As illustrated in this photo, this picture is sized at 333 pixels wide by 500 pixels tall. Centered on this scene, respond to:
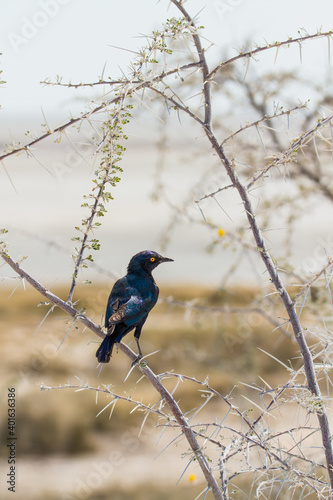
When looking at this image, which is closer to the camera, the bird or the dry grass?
the bird

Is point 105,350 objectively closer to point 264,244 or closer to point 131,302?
point 131,302

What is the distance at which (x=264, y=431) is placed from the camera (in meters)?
1.50

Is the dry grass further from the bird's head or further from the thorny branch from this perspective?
the thorny branch

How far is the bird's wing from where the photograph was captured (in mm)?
1403

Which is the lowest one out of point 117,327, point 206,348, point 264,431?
point 264,431

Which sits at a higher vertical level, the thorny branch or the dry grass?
the dry grass

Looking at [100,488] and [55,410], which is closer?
[100,488]

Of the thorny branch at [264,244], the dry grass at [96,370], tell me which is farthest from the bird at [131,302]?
the dry grass at [96,370]

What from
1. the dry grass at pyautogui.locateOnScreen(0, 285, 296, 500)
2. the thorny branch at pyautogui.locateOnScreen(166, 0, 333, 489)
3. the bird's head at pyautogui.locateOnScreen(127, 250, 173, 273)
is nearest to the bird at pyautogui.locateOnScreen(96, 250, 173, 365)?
the bird's head at pyautogui.locateOnScreen(127, 250, 173, 273)

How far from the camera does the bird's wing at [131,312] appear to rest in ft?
4.60

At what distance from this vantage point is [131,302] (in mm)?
1490

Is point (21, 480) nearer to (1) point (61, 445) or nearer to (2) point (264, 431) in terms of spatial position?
(1) point (61, 445)

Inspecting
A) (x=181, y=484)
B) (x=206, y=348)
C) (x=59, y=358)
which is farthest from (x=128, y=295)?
(x=206, y=348)

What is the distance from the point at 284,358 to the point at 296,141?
675 cm
